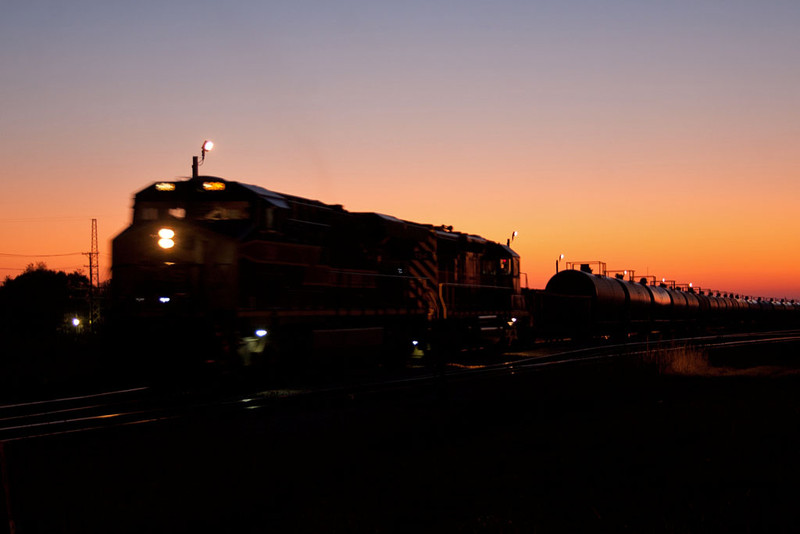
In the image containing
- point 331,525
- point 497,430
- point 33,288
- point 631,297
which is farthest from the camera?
point 33,288

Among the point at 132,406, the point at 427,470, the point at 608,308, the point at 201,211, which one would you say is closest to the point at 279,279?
the point at 201,211

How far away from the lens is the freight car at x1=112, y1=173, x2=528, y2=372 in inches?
618

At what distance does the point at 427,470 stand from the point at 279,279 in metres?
9.78

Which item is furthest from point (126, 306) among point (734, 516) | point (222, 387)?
point (734, 516)

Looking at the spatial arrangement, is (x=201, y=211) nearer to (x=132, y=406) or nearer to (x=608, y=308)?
(x=132, y=406)

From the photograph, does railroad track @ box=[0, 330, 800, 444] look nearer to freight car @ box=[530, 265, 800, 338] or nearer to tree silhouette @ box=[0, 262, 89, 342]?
freight car @ box=[530, 265, 800, 338]

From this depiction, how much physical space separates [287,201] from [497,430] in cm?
896

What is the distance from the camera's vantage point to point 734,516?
6.58 m

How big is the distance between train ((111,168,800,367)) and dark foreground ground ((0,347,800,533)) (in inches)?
144

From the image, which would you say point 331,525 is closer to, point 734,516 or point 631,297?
point 734,516

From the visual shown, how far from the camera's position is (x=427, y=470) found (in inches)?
318

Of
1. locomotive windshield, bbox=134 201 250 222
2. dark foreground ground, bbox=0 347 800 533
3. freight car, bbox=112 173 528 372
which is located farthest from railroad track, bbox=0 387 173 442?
locomotive windshield, bbox=134 201 250 222

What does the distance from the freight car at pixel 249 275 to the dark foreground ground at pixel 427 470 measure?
3.59m

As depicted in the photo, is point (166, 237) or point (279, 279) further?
point (279, 279)
